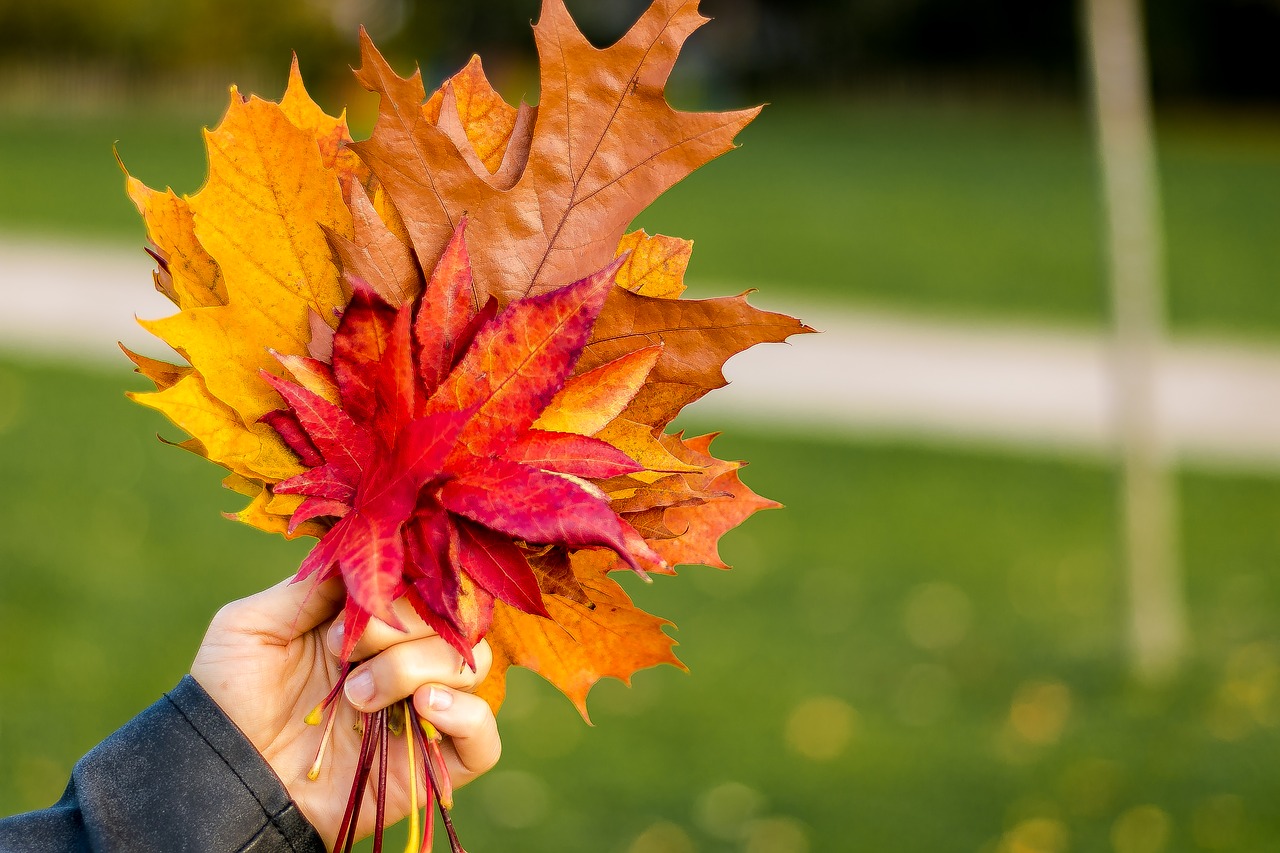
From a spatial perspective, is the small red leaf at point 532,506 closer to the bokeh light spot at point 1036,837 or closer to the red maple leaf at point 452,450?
the red maple leaf at point 452,450

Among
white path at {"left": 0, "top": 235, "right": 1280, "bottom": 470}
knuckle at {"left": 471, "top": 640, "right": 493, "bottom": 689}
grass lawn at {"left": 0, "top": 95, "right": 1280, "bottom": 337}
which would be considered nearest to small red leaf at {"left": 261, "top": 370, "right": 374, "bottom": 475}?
knuckle at {"left": 471, "top": 640, "right": 493, "bottom": 689}

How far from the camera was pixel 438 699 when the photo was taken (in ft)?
4.04

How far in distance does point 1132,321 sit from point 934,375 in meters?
4.19

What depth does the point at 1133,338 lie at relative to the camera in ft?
14.7

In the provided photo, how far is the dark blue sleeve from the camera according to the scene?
1.29 metres

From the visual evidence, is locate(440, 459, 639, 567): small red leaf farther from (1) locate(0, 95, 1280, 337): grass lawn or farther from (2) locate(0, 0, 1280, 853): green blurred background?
(1) locate(0, 95, 1280, 337): grass lawn

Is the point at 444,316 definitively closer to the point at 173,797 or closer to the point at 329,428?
the point at 329,428

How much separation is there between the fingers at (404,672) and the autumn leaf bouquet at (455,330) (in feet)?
0.10

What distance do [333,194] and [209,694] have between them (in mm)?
523

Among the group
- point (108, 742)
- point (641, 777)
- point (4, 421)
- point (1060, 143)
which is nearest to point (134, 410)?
point (4, 421)

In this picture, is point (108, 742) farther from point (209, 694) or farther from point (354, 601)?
point (354, 601)

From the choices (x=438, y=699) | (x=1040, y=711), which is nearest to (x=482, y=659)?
(x=438, y=699)

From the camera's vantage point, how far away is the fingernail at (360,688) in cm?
121

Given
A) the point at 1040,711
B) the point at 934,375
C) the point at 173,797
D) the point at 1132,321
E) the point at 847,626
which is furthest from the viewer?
the point at 934,375
